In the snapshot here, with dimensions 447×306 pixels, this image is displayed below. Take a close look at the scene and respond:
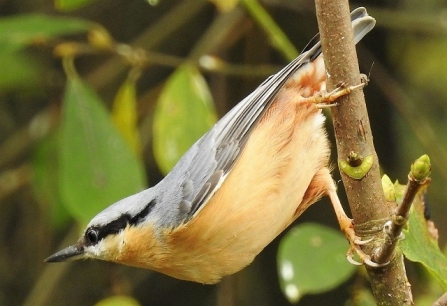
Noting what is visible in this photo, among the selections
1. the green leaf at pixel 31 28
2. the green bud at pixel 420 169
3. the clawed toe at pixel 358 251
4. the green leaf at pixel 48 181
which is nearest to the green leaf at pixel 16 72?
the green leaf at pixel 48 181

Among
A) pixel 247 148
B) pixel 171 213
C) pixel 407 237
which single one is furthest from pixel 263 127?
pixel 407 237

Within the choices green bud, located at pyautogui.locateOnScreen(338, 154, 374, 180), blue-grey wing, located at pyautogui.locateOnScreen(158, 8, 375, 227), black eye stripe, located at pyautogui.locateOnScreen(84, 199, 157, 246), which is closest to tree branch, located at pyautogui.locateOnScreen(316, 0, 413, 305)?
green bud, located at pyautogui.locateOnScreen(338, 154, 374, 180)

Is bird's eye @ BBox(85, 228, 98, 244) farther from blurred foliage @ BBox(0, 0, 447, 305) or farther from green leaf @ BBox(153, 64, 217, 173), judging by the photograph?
blurred foliage @ BBox(0, 0, 447, 305)

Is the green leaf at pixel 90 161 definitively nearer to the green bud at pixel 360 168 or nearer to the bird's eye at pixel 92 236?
the bird's eye at pixel 92 236

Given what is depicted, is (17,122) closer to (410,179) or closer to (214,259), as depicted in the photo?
(214,259)

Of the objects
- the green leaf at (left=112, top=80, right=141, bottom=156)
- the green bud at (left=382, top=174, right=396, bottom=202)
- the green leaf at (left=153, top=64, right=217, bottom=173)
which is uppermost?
the green leaf at (left=112, top=80, right=141, bottom=156)
